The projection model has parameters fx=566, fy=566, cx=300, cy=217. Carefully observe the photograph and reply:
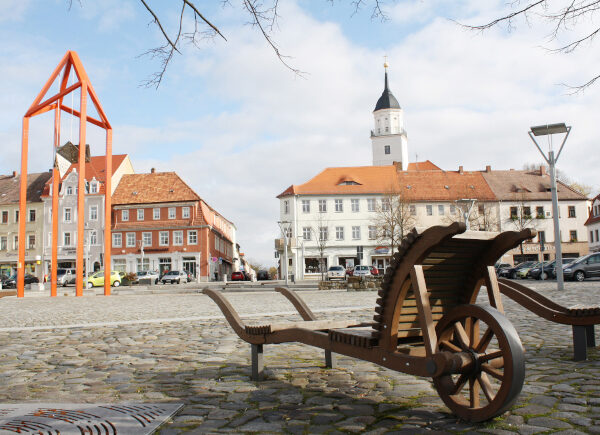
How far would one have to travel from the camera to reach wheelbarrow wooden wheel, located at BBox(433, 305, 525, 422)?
3049mm

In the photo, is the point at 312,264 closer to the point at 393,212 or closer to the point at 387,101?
the point at 393,212

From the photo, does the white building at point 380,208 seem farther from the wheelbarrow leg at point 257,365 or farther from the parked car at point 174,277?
the wheelbarrow leg at point 257,365

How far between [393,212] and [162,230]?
25557 mm

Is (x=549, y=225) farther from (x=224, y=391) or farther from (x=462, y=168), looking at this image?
(x=224, y=391)

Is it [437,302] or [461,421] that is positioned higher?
[437,302]

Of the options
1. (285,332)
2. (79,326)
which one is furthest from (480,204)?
(285,332)

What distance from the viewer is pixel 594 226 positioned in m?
61.7

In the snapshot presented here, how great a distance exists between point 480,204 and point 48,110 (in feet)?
159

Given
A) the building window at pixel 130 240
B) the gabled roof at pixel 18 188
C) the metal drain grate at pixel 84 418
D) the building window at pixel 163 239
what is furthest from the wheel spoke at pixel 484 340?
the gabled roof at pixel 18 188

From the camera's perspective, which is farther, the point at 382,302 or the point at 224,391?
the point at 224,391

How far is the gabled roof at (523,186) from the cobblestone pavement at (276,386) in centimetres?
6060

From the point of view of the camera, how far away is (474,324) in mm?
3639

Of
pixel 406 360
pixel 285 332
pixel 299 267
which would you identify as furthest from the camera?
pixel 299 267

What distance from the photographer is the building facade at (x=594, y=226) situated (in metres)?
60.9
